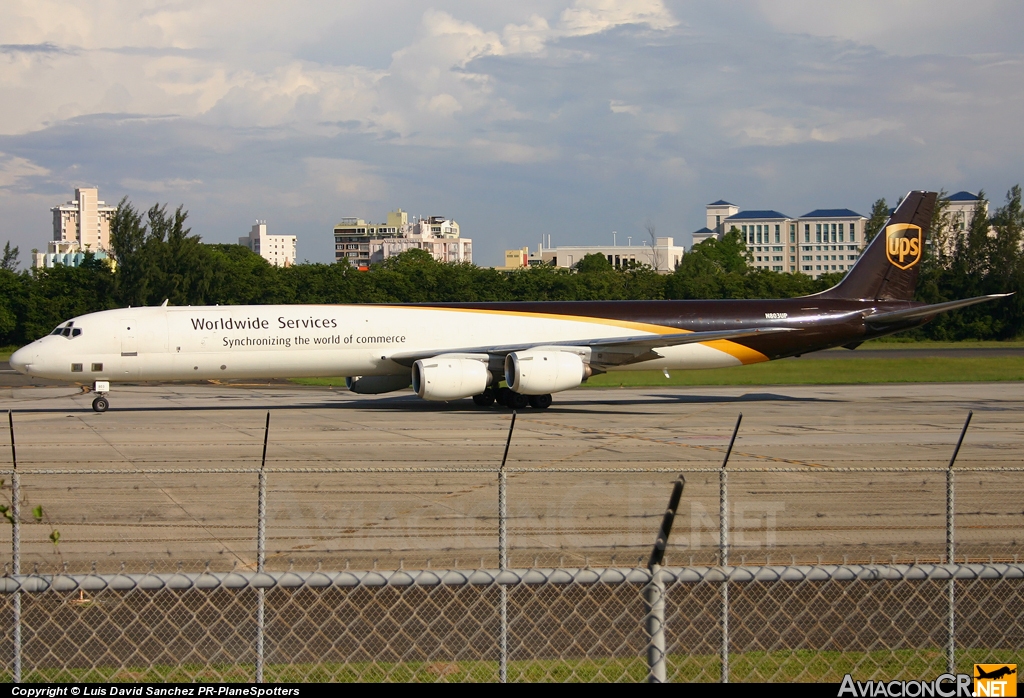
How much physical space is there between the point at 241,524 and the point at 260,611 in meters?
2.56

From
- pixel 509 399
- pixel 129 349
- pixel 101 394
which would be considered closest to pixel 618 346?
pixel 509 399

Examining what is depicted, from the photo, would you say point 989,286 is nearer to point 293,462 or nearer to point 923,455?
point 923,455

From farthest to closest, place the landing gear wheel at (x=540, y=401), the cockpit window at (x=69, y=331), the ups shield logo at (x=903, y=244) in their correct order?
the ups shield logo at (x=903, y=244) < the landing gear wheel at (x=540, y=401) < the cockpit window at (x=69, y=331)

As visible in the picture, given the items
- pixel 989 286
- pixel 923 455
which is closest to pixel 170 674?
pixel 923 455

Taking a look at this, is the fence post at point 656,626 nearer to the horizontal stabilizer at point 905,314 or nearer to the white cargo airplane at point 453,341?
the white cargo airplane at point 453,341

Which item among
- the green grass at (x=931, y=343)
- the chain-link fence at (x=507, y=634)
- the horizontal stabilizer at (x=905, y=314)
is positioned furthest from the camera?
the green grass at (x=931, y=343)

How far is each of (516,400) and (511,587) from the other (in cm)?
2276

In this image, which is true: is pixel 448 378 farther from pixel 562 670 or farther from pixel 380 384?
pixel 562 670

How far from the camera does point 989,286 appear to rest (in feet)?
289

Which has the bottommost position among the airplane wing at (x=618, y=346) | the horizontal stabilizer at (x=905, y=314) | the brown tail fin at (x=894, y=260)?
the airplane wing at (x=618, y=346)

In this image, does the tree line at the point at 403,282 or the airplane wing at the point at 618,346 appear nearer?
the airplane wing at the point at 618,346

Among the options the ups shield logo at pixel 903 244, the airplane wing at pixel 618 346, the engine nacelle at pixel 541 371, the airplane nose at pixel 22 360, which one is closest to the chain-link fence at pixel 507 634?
the engine nacelle at pixel 541 371

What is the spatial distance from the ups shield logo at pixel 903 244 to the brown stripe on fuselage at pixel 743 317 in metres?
2.41

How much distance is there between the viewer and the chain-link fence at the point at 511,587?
749cm
